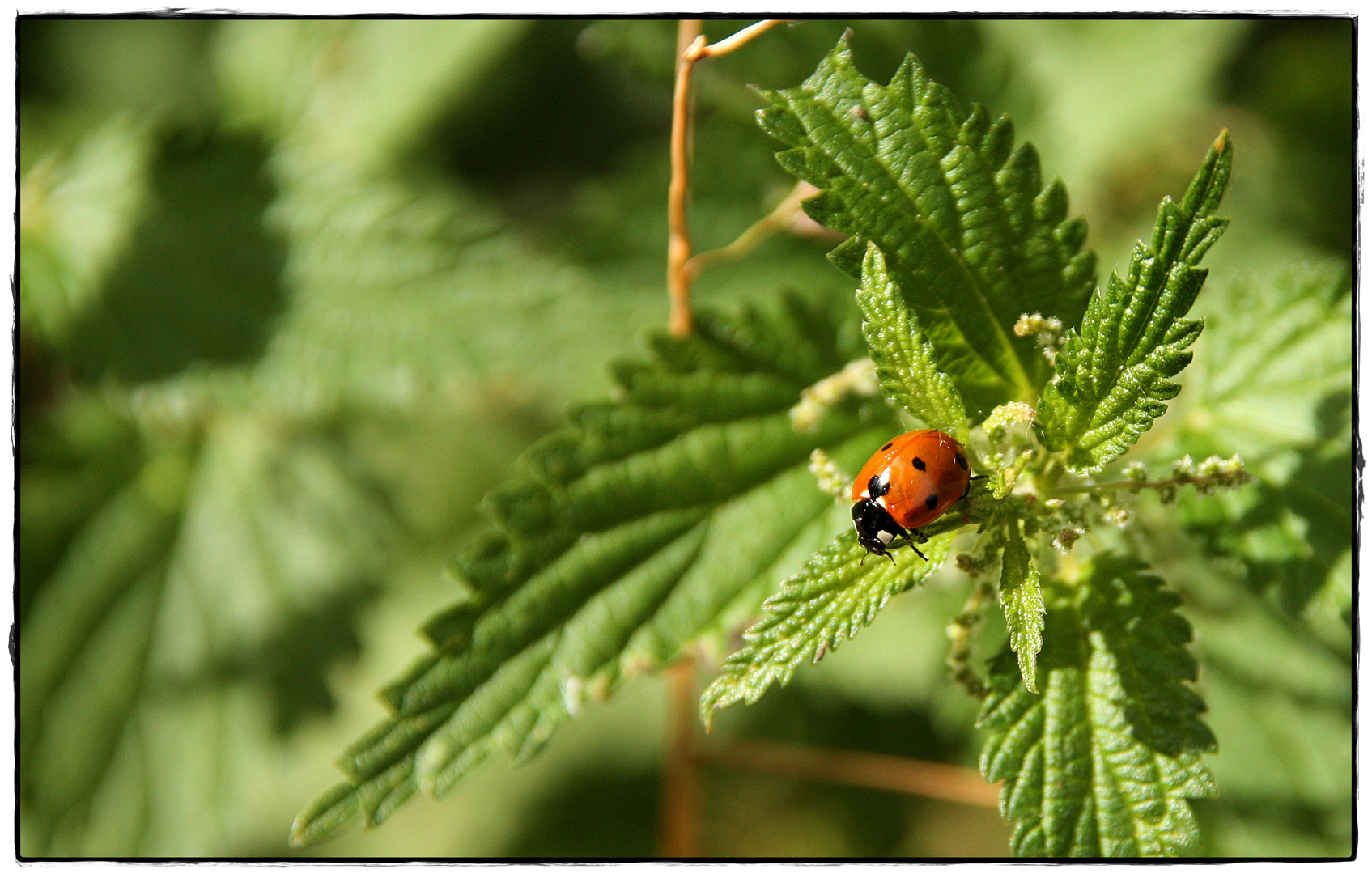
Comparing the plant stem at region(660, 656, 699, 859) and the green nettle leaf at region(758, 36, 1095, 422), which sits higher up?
the green nettle leaf at region(758, 36, 1095, 422)

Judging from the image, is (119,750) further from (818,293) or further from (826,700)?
(818,293)

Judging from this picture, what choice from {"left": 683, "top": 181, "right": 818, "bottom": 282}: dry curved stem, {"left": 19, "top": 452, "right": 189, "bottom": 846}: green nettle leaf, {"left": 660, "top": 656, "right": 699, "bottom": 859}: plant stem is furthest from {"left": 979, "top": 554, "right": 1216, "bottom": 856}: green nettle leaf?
{"left": 19, "top": 452, "right": 189, "bottom": 846}: green nettle leaf

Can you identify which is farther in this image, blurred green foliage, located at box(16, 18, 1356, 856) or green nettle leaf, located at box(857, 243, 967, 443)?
blurred green foliage, located at box(16, 18, 1356, 856)

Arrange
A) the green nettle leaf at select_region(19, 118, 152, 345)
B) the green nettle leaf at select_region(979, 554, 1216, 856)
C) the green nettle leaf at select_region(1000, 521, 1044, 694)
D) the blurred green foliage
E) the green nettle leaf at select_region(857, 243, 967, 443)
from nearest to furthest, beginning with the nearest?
the green nettle leaf at select_region(1000, 521, 1044, 694)
the green nettle leaf at select_region(857, 243, 967, 443)
the green nettle leaf at select_region(979, 554, 1216, 856)
the blurred green foliage
the green nettle leaf at select_region(19, 118, 152, 345)

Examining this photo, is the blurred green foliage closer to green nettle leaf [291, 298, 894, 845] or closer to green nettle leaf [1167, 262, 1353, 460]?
green nettle leaf [1167, 262, 1353, 460]

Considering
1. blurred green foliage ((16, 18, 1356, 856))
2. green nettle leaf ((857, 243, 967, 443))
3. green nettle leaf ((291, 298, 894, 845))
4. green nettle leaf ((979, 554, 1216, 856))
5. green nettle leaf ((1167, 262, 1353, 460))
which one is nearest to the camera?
green nettle leaf ((857, 243, 967, 443))

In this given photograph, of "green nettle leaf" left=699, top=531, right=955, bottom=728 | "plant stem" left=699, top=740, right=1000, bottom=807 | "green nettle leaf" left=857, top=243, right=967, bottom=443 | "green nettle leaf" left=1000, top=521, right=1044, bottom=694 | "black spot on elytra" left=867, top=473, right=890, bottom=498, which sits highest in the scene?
"green nettle leaf" left=857, top=243, right=967, bottom=443

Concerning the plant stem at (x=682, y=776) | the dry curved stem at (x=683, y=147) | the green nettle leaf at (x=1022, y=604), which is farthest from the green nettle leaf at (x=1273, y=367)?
the plant stem at (x=682, y=776)
